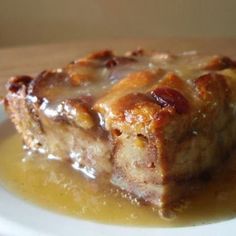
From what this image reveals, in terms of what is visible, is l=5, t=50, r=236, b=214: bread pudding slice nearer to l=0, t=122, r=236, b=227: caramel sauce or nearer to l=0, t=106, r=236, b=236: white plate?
l=0, t=122, r=236, b=227: caramel sauce

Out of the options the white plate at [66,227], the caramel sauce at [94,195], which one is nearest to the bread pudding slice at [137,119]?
the caramel sauce at [94,195]

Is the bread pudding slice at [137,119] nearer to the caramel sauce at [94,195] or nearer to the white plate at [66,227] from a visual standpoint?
the caramel sauce at [94,195]

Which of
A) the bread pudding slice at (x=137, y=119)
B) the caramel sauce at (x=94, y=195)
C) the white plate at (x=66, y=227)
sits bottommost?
the caramel sauce at (x=94, y=195)

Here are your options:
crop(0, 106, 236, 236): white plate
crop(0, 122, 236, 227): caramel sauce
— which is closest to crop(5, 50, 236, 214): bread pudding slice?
crop(0, 122, 236, 227): caramel sauce

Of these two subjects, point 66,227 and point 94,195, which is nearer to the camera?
point 66,227

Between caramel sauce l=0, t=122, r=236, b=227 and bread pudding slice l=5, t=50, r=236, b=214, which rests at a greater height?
bread pudding slice l=5, t=50, r=236, b=214

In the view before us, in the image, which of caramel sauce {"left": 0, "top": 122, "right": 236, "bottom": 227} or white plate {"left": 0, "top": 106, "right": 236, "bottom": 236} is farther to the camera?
caramel sauce {"left": 0, "top": 122, "right": 236, "bottom": 227}

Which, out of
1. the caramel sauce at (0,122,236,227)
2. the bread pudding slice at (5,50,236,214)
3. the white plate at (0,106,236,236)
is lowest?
the caramel sauce at (0,122,236,227)
